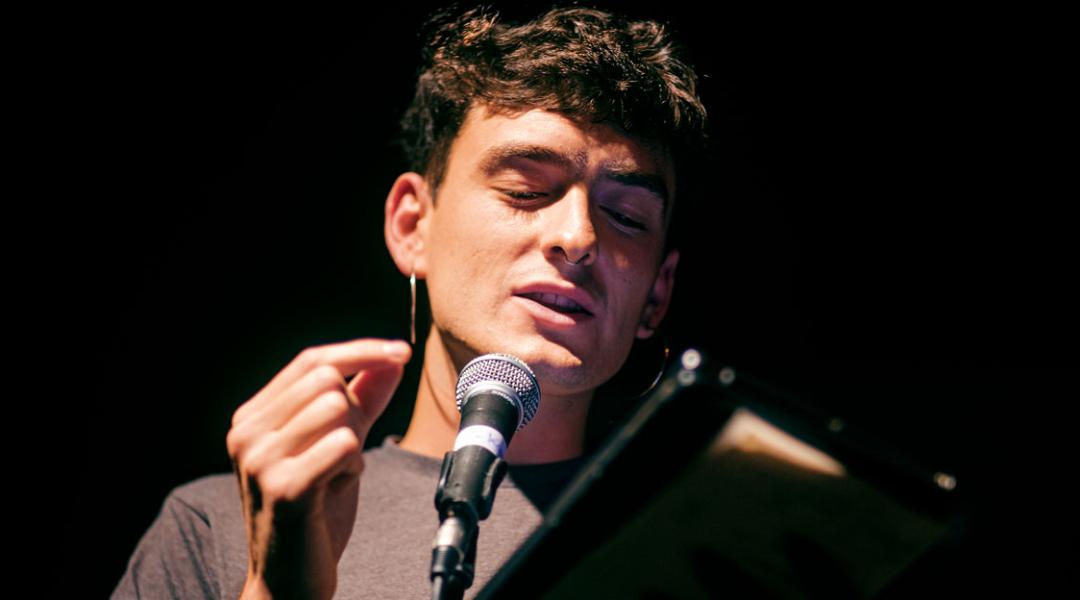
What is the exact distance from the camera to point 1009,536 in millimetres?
2240

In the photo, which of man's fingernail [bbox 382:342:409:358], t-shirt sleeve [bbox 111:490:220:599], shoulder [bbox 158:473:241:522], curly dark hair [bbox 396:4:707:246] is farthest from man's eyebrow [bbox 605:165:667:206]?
t-shirt sleeve [bbox 111:490:220:599]

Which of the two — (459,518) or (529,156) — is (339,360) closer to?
(459,518)

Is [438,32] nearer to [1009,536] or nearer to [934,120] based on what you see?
[934,120]

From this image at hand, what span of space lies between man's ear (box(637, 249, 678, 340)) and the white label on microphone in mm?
1197

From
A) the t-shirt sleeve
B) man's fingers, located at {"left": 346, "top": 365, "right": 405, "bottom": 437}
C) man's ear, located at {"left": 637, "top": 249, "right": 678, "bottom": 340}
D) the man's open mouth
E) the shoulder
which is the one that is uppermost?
man's fingers, located at {"left": 346, "top": 365, "right": 405, "bottom": 437}

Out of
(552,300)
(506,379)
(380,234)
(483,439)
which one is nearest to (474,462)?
(483,439)

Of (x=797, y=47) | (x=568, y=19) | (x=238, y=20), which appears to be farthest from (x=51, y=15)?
(x=797, y=47)

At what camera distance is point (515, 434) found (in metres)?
2.04

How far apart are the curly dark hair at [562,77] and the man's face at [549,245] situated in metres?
0.08

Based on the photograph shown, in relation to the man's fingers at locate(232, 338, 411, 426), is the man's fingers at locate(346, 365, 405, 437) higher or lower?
lower

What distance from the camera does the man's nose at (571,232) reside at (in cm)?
174

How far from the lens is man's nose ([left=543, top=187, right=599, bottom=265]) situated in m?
1.74

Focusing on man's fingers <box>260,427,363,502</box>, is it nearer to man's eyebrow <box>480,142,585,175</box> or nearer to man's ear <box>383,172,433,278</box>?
man's eyebrow <box>480,142,585,175</box>

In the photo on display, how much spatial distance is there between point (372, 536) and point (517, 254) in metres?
0.86
